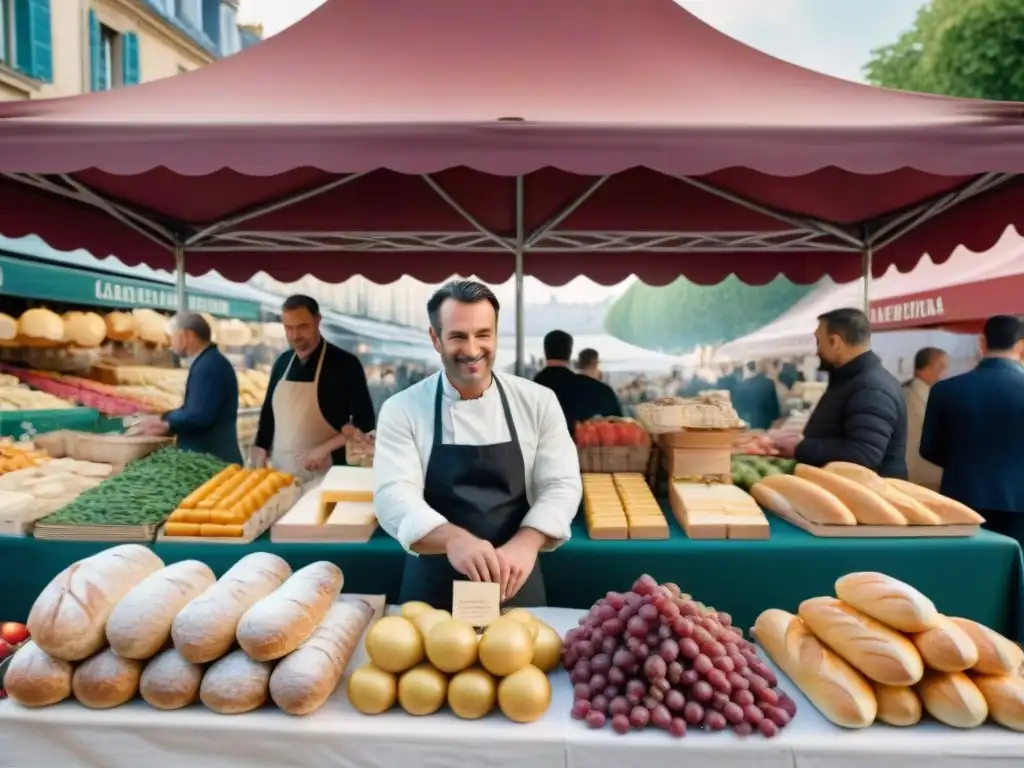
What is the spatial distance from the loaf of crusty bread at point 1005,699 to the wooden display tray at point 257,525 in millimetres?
1992

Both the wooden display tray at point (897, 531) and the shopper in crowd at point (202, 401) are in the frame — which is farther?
the shopper in crowd at point (202, 401)

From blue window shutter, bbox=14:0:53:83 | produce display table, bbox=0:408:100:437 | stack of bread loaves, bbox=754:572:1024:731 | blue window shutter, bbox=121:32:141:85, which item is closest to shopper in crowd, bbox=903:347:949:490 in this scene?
stack of bread loaves, bbox=754:572:1024:731

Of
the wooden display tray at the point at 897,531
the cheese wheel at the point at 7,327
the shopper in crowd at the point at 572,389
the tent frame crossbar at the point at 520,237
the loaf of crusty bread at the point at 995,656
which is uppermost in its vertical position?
the tent frame crossbar at the point at 520,237

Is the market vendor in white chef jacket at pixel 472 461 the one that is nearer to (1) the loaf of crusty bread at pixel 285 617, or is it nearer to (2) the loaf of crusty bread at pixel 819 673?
(1) the loaf of crusty bread at pixel 285 617

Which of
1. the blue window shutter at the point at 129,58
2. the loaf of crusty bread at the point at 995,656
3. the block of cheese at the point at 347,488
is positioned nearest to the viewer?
the loaf of crusty bread at the point at 995,656

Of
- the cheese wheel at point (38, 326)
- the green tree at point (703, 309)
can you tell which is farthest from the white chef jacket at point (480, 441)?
the green tree at point (703, 309)

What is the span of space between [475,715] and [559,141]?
66.9 inches

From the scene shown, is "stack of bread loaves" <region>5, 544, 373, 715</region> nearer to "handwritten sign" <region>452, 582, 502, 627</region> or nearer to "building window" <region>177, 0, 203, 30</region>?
"handwritten sign" <region>452, 582, 502, 627</region>

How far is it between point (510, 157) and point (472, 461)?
997 millimetres

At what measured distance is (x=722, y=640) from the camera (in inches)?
59.7

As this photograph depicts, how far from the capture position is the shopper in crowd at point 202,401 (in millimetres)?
3768

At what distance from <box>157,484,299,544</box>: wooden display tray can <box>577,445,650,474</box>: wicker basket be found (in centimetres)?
117

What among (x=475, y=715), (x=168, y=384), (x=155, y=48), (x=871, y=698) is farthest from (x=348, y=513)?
(x=155, y=48)

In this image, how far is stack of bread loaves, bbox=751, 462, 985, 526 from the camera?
2297 mm
